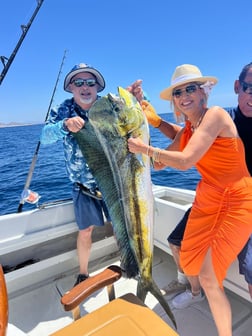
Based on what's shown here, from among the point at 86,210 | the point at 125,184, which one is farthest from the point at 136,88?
the point at 86,210

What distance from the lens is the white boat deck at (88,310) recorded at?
7.36ft

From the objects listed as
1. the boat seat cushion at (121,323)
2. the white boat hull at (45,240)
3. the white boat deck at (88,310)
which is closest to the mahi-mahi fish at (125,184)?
the boat seat cushion at (121,323)

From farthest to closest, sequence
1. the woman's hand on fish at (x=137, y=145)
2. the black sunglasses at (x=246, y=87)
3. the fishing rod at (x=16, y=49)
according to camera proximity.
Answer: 1. the fishing rod at (x=16, y=49)
2. the black sunglasses at (x=246, y=87)
3. the woman's hand on fish at (x=137, y=145)

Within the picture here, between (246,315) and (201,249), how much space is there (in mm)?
988

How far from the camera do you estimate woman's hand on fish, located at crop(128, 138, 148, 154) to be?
5.28 ft

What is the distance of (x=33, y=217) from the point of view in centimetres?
269

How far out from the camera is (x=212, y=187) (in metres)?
1.88

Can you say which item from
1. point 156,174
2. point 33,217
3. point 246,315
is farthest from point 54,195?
point 246,315

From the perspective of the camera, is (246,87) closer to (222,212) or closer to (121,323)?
(222,212)

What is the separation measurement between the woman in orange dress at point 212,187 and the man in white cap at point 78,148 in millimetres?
Answer: 780

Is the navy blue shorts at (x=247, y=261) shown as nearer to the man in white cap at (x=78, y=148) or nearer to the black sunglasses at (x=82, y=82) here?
the man in white cap at (x=78, y=148)

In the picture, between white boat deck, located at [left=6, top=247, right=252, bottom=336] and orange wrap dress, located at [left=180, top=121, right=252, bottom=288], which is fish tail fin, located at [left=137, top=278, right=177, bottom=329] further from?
white boat deck, located at [left=6, top=247, right=252, bottom=336]

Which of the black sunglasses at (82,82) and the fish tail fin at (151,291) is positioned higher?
A: the black sunglasses at (82,82)

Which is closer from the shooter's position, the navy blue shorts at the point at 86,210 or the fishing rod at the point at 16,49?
the navy blue shorts at the point at 86,210
